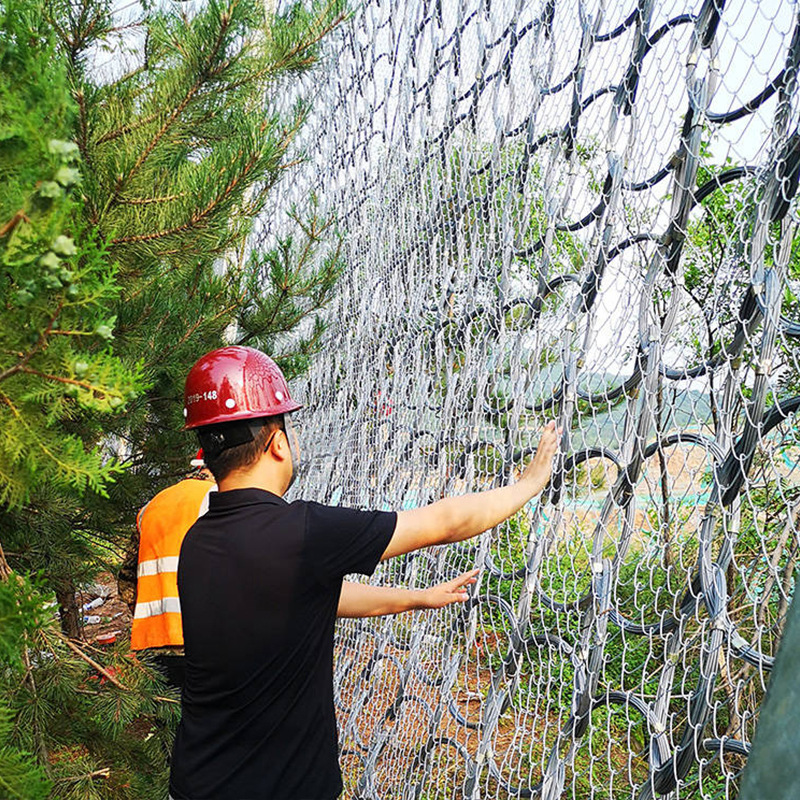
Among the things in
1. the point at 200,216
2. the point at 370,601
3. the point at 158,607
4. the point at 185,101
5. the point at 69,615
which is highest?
the point at 185,101

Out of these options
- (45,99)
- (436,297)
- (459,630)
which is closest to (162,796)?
(459,630)

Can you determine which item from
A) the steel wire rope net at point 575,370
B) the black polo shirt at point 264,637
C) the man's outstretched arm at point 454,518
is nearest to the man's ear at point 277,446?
the black polo shirt at point 264,637

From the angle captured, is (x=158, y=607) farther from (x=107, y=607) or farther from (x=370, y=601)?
(x=107, y=607)

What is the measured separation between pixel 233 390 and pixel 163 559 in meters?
1.04

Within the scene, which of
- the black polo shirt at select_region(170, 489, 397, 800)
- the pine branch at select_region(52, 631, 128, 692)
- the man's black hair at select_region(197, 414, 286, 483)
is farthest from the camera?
the pine branch at select_region(52, 631, 128, 692)

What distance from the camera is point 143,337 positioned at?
2.57 metres

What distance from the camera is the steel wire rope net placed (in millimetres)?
1265

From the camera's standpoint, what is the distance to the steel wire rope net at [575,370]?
1.26 meters

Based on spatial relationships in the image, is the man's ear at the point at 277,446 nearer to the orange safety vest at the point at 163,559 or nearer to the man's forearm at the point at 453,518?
the man's forearm at the point at 453,518

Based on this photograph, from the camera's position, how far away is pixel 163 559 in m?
2.52

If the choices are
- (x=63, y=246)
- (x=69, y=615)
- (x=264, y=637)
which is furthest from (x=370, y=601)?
(x=69, y=615)

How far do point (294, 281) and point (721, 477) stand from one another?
247 centimetres

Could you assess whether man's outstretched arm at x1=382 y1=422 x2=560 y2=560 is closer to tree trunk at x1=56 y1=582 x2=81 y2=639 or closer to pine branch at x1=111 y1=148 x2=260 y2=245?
pine branch at x1=111 y1=148 x2=260 y2=245

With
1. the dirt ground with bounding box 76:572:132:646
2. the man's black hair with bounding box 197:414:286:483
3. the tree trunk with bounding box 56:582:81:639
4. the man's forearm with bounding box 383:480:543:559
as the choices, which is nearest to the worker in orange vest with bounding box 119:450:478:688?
the tree trunk with bounding box 56:582:81:639
